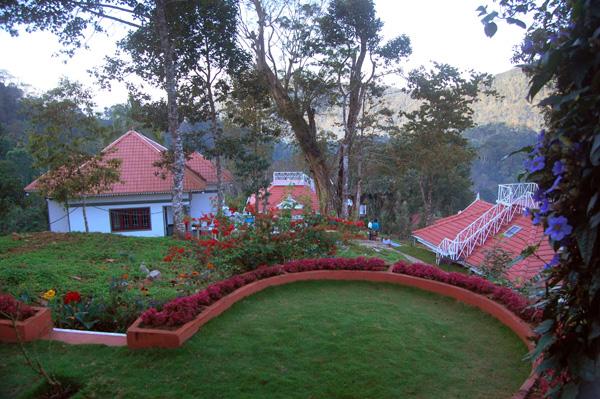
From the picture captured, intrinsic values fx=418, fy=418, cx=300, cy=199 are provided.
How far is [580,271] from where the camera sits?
1444 mm

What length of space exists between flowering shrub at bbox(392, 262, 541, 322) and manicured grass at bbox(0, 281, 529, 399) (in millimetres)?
241

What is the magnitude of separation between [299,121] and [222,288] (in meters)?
9.96

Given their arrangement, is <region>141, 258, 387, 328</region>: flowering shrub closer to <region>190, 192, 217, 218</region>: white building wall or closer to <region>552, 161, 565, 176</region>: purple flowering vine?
<region>552, 161, 565, 176</region>: purple flowering vine

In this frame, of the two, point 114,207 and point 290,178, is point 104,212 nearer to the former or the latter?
point 114,207

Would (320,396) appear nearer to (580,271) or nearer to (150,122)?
(580,271)

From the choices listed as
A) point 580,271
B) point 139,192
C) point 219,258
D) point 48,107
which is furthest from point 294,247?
point 139,192

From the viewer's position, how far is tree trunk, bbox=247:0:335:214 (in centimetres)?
1335

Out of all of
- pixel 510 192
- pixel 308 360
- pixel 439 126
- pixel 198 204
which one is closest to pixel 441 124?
pixel 439 126

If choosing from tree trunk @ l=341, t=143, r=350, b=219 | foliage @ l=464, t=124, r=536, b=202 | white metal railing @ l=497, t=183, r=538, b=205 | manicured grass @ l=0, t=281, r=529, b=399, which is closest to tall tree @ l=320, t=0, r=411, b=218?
tree trunk @ l=341, t=143, r=350, b=219

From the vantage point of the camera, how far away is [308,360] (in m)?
3.06

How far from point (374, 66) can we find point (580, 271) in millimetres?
14367

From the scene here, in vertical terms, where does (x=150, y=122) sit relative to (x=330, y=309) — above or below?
above

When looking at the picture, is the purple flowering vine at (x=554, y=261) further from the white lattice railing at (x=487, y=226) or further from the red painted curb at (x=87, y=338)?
the white lattice railing at (x=487, y=226)

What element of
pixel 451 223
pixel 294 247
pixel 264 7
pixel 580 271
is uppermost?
pixel 264 7
